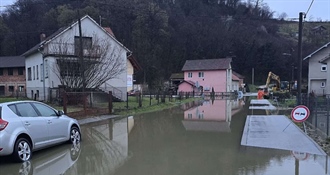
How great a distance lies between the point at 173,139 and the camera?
421 inches

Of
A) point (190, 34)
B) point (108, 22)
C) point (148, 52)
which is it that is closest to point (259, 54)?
point (190, 34)

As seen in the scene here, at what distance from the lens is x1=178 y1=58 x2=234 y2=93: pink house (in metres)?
60.9

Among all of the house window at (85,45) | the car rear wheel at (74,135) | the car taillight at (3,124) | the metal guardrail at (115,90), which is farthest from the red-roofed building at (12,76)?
the car taillight at (3,124)

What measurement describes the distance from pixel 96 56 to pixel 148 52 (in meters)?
56.1

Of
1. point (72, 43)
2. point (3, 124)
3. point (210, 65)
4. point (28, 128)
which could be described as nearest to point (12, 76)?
point (72, 43)

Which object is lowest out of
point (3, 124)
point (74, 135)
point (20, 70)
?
point (74, 135)

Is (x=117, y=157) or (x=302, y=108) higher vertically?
(x=302, y=108)

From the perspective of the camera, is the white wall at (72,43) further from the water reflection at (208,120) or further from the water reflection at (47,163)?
the water reflection at (47,163)

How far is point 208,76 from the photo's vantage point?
205 feet

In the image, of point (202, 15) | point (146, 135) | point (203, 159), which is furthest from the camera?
point (202, 15)

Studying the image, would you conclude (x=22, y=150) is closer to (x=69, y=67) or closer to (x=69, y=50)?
(x=69, y=67)

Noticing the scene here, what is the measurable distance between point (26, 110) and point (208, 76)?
56097 millimetres

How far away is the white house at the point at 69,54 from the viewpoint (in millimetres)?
24422

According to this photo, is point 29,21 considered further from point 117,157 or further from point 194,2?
point 117,157
